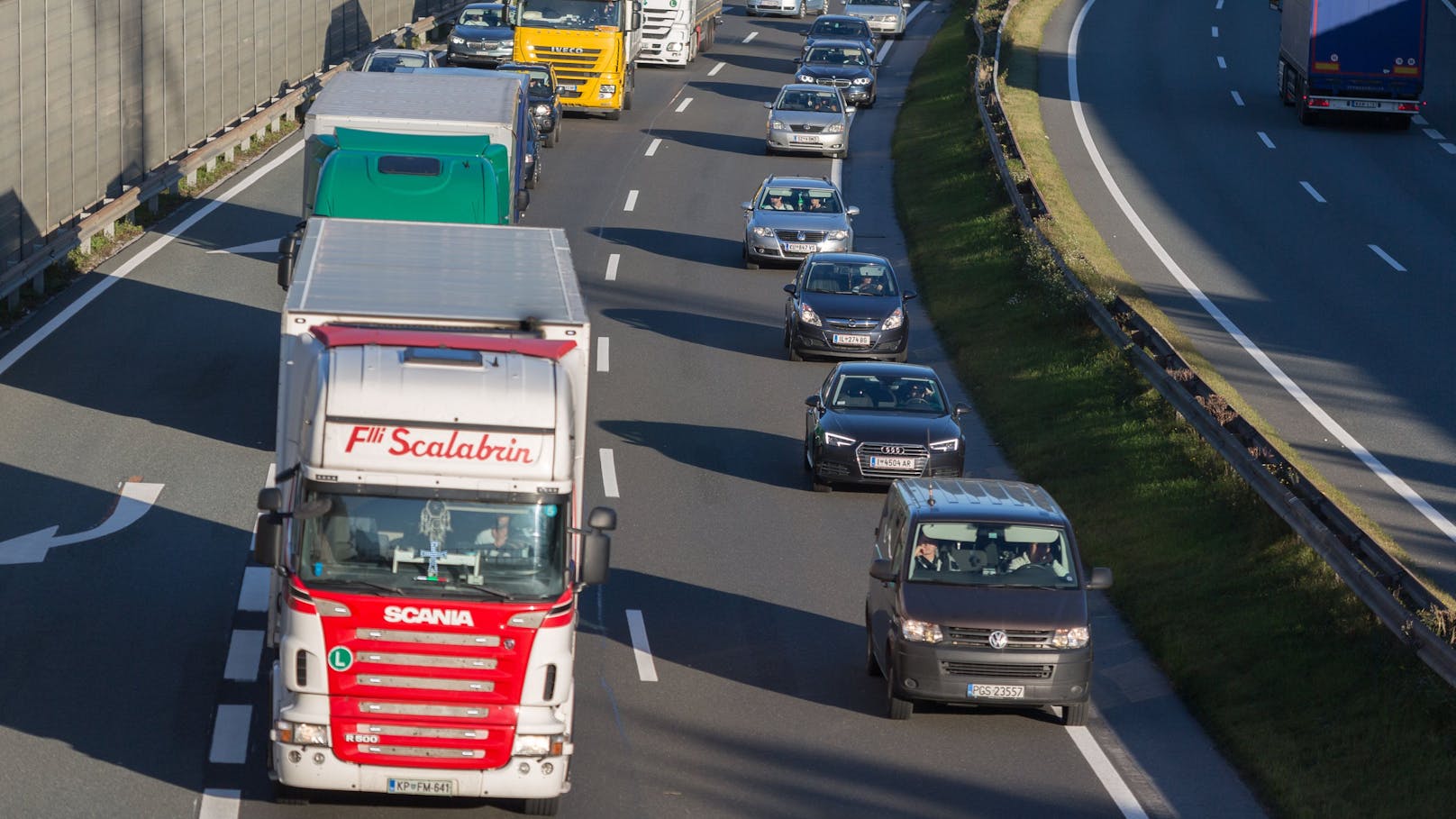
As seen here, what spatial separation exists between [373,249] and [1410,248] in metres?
23.7

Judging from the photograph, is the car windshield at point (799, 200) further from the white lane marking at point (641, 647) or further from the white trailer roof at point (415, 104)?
the white lane marking at point (641, 647)

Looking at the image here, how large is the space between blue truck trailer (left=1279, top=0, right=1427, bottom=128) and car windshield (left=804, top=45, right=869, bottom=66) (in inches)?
509

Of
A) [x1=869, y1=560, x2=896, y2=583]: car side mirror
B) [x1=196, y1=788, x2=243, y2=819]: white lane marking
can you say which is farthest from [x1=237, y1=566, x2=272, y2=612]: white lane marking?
[x1=869, y1=560, x2=896, y2=583]: car side mirror

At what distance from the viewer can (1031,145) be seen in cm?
4184

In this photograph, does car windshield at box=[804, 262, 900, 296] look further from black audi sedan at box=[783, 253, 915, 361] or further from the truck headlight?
the truck headlight

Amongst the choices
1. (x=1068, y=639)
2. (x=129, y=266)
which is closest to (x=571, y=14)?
(x=129, y=266)

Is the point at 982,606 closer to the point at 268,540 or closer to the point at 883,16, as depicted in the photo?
the point at 268,540

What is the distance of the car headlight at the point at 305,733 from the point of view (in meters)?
11.1

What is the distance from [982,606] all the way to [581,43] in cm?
3353

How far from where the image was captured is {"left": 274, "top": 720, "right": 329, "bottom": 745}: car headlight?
36.5 feet

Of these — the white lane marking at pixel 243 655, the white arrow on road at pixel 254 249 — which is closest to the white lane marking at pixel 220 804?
the white lane marking at pixel 243 655

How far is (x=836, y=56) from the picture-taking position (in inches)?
2120

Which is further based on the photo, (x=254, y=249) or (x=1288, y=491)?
(x=254, y=249)

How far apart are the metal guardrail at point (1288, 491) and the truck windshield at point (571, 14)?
19.5 meters
